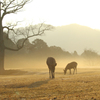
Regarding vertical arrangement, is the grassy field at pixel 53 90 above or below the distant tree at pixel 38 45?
below

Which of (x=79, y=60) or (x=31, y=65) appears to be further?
(x=79, y=60)

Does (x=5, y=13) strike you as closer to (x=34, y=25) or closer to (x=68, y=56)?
(x=34, y=25)

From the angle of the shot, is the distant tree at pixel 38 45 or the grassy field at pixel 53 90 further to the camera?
the distant tree at pixel 38 45

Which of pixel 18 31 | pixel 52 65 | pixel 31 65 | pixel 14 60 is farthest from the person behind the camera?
pixel 31 65

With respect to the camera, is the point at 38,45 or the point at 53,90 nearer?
the point at 53,90

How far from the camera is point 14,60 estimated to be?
169 ft

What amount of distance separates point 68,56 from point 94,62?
8973 mm

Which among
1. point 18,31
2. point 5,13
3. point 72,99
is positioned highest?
point 5,13

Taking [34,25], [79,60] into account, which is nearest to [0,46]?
[34,25]

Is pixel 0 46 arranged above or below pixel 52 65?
above

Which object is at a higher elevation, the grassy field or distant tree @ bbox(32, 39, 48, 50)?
distant tree @ bbox(32, 39, 48, 50)

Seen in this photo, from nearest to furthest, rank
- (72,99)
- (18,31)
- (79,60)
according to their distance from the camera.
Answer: (72,99) < (18,31) < (79,60)

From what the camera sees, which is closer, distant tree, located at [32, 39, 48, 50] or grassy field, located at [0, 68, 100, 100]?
grassy field, located at [0, 68, 100, 100]

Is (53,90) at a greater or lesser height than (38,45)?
lesser
